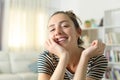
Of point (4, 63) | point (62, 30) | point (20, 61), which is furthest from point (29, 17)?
point (62, 30)

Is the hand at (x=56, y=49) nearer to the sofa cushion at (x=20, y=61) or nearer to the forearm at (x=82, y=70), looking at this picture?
the forearm at (x=82, y=70)

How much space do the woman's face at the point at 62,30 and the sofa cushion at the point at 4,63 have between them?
3209 mm

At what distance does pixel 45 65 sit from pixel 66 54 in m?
0.14

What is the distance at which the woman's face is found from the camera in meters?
1.19

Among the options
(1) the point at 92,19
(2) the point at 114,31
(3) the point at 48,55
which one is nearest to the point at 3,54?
(1) the point at 92,19

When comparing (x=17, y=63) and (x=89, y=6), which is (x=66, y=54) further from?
(x=89, y=6)

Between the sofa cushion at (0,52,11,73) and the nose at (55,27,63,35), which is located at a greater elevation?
the nose at (55,27,63,35)

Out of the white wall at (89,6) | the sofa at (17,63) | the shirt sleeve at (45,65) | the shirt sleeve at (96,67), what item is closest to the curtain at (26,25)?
the sofa at (17,63)

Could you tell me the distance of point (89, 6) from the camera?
4777mm

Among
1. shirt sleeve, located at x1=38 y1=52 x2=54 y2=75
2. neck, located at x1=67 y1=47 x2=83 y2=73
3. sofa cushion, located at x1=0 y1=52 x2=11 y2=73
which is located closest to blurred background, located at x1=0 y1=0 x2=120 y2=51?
sofa cushion, located at x1=0 y1=52 x2=11 y2=73

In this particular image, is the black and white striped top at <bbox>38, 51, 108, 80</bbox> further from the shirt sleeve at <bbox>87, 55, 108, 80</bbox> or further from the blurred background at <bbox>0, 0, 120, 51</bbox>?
the blurred background at <bbox>0, 0, 120, 51</bbox>

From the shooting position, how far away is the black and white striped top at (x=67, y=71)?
1.23 meters

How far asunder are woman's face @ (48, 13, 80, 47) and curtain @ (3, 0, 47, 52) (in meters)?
3.70

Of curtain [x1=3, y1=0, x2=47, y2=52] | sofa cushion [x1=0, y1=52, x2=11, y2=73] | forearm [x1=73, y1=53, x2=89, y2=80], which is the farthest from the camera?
curtain [x1=3, y1=0, x2=47, y2=52]
